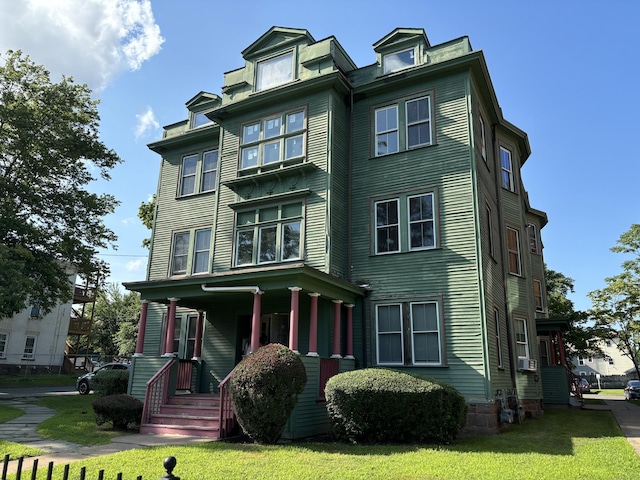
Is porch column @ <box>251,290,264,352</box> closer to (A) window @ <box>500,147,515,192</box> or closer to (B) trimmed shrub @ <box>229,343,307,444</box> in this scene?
(B) trimmed shrub @ <box>229,343,307,444</box>

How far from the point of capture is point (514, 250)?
17.6m

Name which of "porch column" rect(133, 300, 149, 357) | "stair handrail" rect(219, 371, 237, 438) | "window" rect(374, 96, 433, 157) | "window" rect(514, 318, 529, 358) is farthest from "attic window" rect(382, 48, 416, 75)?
"stair handrail" rect(219, 371, 237, 438)

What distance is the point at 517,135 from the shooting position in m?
18.8

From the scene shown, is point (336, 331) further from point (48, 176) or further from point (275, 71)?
point (48, 176)

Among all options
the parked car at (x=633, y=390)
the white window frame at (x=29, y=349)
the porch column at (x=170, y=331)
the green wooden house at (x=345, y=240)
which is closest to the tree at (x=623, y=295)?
the parked car at (x=633, y=390)

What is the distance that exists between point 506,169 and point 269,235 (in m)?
9.84

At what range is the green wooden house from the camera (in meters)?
12.4

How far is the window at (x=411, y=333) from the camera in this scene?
12.9 metres

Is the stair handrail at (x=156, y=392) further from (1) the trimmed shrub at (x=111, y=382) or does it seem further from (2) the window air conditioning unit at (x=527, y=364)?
(2) the window air conditioning unit at (x=527, y=364)

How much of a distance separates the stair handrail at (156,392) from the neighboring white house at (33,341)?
26801 mm

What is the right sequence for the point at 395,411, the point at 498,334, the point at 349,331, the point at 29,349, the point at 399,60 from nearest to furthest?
the point at 395,411 < the point at 349,331 < the point at 498,334 < the point at 399,60 < the point at 29,349

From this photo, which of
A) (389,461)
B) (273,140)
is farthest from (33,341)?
(389,461)

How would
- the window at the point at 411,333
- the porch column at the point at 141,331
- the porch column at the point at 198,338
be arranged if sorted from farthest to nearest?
the porch column at the point at 198,338, the porch column at the point at 141,331, the window at the point at 411,333

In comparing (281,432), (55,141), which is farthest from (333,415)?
(55,141)
